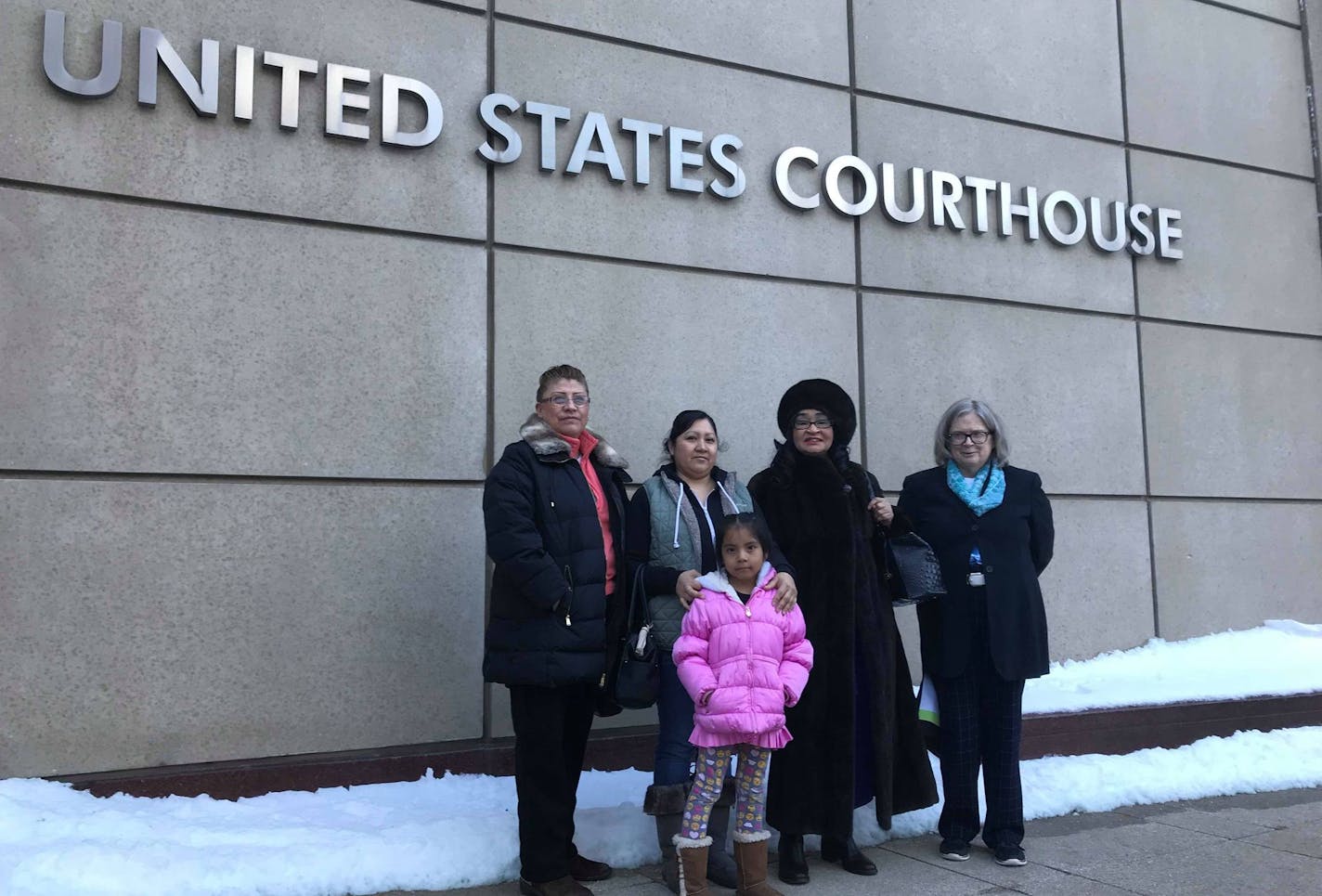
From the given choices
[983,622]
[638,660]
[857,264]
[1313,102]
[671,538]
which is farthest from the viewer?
[1313,102]

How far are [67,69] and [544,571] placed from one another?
3031 millimetres

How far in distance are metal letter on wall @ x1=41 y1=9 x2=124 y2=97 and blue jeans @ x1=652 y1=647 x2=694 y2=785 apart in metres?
3.35

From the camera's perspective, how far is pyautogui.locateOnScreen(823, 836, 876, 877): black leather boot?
423 centimetres

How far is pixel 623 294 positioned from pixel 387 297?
4.04ft

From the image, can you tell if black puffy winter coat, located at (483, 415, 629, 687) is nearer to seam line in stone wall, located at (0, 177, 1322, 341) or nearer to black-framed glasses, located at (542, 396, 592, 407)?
black-framed glasses, located at (542, 396, 592, 407)

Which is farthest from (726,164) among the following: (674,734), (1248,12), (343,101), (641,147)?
(1248,12)

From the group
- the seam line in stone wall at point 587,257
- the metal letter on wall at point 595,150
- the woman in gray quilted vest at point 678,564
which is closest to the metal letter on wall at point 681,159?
the metal letter on wall at point 595,150

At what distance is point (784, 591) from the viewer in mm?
3883

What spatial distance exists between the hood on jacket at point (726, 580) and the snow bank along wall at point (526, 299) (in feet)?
5.49

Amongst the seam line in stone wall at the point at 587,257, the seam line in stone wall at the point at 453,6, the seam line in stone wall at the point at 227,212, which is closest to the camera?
the seam line in stone wall at the point at 227,212

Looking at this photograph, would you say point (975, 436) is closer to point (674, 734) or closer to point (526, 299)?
point (674, 734)

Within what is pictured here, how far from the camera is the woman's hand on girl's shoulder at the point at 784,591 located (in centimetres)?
386

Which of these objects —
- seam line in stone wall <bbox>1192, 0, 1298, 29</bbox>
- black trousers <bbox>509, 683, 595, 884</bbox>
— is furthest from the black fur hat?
seam line in stone wall <bbox>1192, 0, 1298, 29</bbox>

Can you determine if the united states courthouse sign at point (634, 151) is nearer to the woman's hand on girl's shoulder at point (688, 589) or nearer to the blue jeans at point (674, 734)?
the woman's hand on girl's shoulder at point (688, 589)
